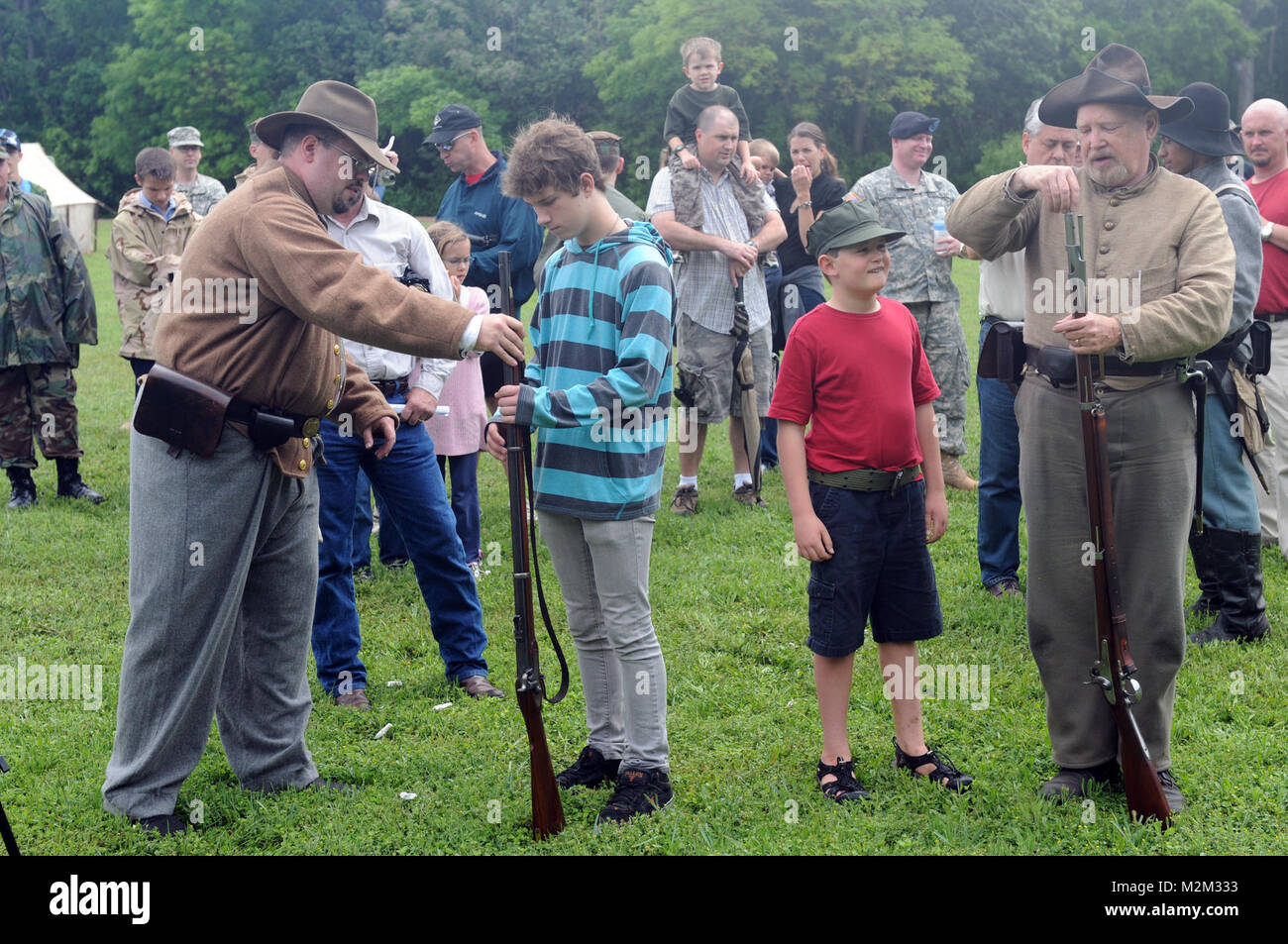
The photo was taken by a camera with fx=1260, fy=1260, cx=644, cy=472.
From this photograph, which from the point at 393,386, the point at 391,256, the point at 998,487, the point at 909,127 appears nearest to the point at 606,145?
the point at 909,127

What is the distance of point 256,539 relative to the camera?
4344 millimetres

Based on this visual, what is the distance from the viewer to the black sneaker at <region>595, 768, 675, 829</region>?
13.6 feet

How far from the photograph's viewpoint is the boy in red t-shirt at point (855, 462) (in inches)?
166

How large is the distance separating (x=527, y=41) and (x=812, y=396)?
4967 centimetres

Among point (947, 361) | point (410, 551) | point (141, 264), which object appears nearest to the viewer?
point (410, 551)

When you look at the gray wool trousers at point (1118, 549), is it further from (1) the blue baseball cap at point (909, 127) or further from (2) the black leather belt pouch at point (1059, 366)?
(1) the blue baseball cap at point (909, 127)

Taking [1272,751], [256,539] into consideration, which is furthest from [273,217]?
[1272,751]

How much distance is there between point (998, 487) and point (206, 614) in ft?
13.3

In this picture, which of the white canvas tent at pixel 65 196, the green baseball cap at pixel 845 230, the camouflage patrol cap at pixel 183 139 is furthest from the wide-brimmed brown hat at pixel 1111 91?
the white canvas tent at pixel 65 196

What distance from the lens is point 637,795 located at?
421cm

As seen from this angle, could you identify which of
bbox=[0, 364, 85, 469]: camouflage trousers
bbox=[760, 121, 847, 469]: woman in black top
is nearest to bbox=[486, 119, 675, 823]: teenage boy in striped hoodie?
bbox=[760, 121, 847, 469]: woman in black top

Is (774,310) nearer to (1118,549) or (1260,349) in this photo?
(1260,349)

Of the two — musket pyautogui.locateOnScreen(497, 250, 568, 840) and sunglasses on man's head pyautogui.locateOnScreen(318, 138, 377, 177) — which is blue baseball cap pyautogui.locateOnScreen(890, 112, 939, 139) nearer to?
sunglasses on man's head pyautogui.locateOnScreen(318, 138, 377, 177)

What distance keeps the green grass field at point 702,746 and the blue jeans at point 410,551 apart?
0.63 feet
